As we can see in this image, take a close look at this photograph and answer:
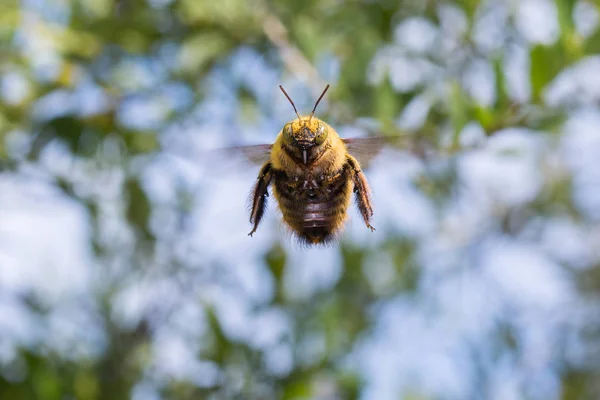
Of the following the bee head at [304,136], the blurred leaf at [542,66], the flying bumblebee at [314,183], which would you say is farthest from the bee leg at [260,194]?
the blurred leaf at [542,66]

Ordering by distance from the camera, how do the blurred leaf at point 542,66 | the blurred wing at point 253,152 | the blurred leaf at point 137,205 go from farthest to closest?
the blurred leaf at point 137,205, the blurred leaf at point 542,66, the blurred wing at point 253,152

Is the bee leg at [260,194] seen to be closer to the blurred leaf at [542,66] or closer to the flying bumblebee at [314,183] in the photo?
the flying bumblebee at [314,183]

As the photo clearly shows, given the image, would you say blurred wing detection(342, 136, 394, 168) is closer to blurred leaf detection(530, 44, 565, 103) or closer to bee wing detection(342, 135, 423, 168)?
bee wing detection(342, 135, 423, 168)

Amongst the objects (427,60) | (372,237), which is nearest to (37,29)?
(427,60)


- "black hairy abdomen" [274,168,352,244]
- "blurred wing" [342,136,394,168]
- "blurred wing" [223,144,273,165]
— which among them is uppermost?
"blurred wing" [223,144,273,165]

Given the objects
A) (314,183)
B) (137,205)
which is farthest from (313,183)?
(137,205)

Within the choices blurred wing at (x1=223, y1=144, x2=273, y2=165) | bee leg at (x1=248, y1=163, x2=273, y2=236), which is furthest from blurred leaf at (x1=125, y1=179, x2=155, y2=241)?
bee leg at (x1=248, y1=163, x2=273, y2=236)

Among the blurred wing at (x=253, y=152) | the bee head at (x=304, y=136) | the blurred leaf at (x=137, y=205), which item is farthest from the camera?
the blurred leaf at (x=137, y=205)

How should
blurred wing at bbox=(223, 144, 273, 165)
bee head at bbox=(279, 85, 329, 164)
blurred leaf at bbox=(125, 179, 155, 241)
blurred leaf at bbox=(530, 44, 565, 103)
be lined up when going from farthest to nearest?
blurred leaf at bbox=(125, 179, 155, 241) → blurred leaf at bbox=(530, 44, 565, 103) → blurred wing at bbox=(223, 144, 273, 165) → bee head at bbox=(279, 85, 329, 164)

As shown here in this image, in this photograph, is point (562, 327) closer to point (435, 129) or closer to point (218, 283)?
point (218, 283)
